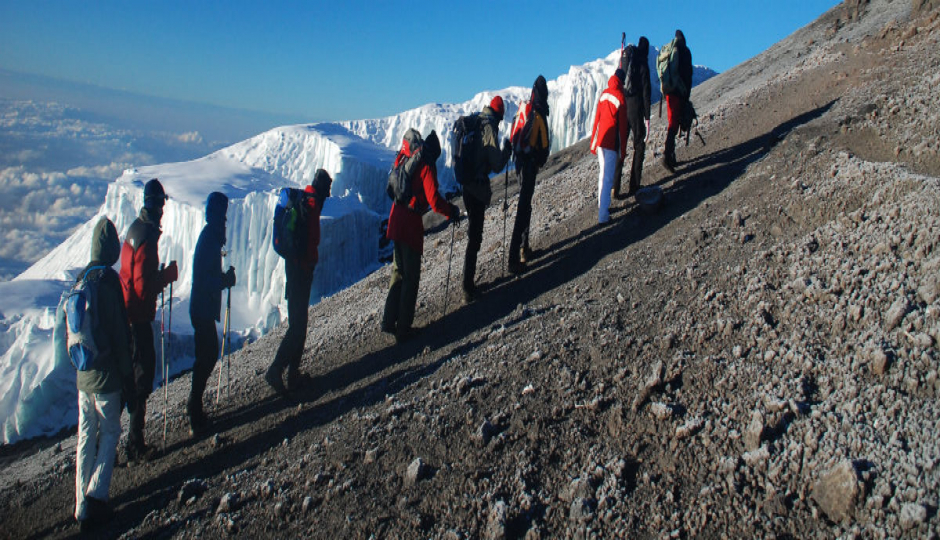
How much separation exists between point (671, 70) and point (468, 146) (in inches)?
126

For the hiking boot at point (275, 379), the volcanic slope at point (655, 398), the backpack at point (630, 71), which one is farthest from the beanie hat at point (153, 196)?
the backpack at point (630, 71)

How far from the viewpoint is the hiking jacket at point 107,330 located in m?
3.75

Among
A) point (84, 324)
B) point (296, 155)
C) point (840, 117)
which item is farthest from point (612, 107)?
point (296, 155)

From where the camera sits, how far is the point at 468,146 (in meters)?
5.27

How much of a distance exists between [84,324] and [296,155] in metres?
47.7

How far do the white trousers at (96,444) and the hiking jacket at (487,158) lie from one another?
3376mm

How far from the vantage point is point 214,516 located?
332 cm

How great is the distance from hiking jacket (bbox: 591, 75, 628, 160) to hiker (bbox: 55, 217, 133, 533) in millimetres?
4663

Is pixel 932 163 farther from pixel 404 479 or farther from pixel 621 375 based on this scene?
pixel 404 479

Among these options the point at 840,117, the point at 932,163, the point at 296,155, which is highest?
the point at 840,117

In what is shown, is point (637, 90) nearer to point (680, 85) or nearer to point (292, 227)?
point (680, 85)

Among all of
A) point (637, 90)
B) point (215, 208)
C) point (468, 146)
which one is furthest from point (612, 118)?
point (215, 208)

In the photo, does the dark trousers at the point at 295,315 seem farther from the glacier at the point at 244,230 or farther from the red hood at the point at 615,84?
the red hood at the point at 615,84

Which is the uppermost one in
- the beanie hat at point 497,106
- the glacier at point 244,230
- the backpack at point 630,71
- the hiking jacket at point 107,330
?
the backpack at point 630,71
